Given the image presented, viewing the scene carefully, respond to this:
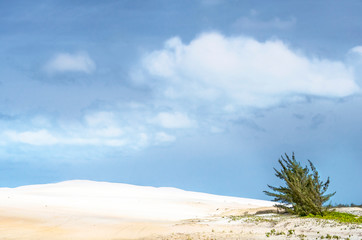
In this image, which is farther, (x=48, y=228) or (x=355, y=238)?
(x=48, y=228)

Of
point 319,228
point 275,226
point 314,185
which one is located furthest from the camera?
point 314,185

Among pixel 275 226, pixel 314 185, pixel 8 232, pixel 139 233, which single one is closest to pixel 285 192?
pixel 314 185

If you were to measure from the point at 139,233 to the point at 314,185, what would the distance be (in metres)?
10.5

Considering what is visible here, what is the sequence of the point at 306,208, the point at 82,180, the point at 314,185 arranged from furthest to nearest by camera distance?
the point at 82,180
the point at 314,185
the point at 306,208

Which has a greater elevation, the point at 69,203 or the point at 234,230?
the point at 69,203

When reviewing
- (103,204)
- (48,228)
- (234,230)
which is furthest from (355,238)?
(103,204)

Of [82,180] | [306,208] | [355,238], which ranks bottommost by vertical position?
[355,238]

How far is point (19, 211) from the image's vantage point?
24.5 metres

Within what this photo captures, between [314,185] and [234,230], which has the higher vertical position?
[314,185]

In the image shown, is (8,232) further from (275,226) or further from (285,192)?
(285,192)

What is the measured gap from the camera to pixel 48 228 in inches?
757

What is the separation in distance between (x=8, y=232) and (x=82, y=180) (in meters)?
46.7

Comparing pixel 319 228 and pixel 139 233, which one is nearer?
pixel 319 228

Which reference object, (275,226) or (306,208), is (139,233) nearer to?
(275,226)
